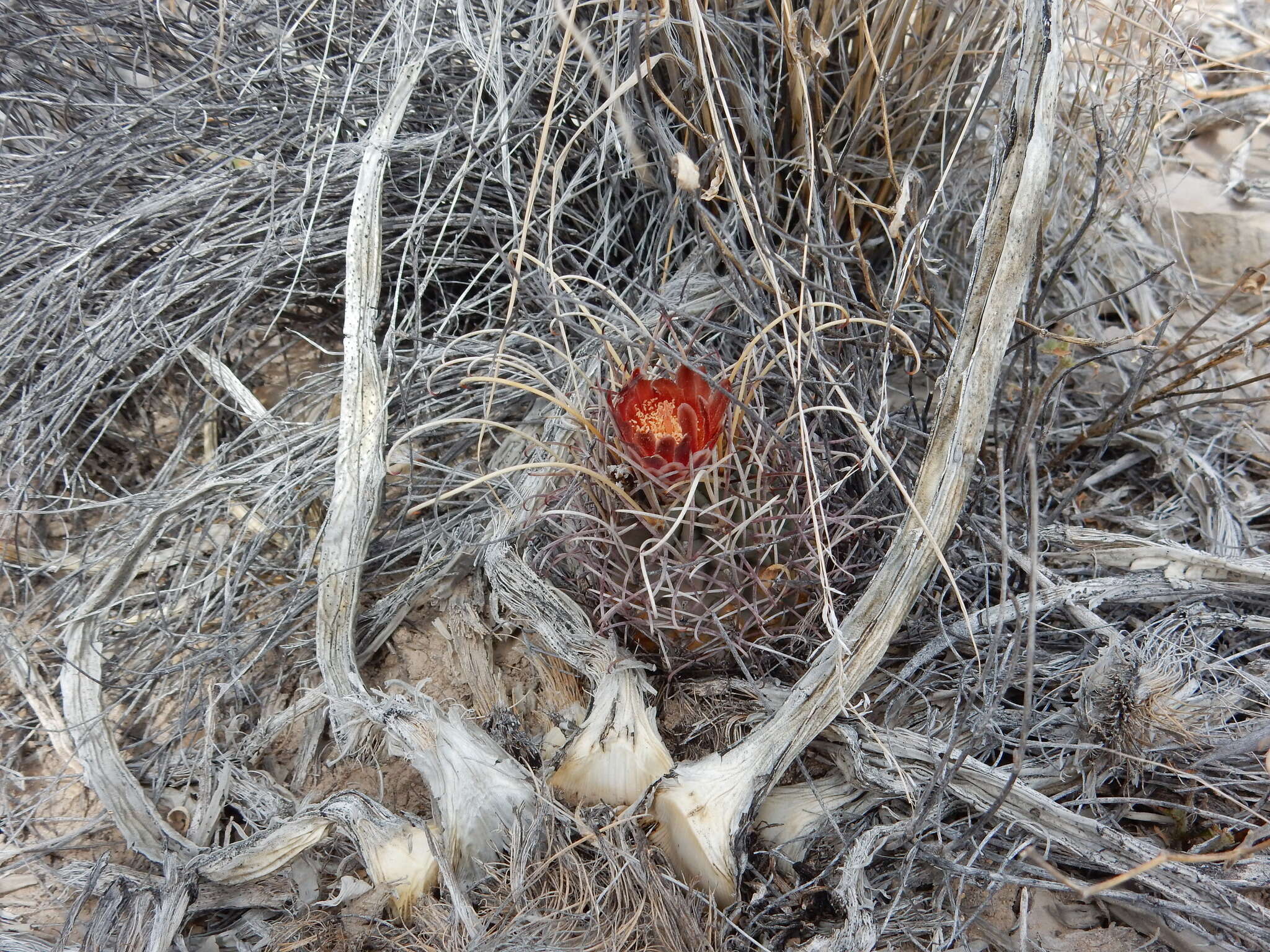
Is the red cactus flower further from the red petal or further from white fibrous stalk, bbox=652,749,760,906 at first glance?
white fibrous stalk, bbox=652,749,760,906

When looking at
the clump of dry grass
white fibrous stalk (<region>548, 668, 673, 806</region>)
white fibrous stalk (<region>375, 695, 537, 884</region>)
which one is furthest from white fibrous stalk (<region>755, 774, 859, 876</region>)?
white fibrous stalk (<region>375, 695, 537, 884</region>)

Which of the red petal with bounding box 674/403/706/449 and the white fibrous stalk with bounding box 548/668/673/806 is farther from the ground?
the red petal with bounding box 674/403/706/449

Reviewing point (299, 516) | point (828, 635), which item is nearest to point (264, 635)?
point (299, 516)

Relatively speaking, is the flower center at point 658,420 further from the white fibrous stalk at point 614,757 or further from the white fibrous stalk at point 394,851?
the white fibrous stalk at point 394,851

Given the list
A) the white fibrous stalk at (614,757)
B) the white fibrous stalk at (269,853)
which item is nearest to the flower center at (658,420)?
the white fibrous stalk at (614,757)

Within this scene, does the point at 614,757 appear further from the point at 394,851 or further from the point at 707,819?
the point at 394,851

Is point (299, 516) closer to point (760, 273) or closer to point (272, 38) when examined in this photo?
point (760, 273)
